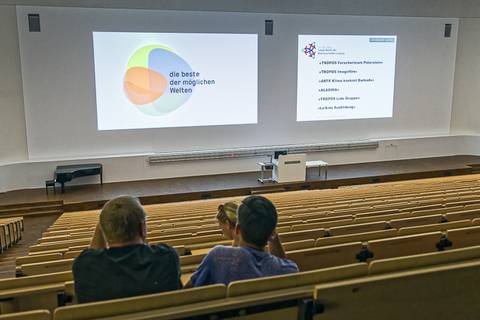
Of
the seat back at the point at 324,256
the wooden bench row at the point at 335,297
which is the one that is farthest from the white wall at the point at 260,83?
the wooden bench row at the point at 335,297

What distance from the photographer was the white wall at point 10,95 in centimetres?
897

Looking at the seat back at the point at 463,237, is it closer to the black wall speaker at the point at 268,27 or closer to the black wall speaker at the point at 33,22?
the black wall speaker at the point at 268,27

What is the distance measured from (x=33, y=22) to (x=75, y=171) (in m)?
3.07

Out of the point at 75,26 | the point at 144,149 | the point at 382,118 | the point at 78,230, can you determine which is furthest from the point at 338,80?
the point at 78,230

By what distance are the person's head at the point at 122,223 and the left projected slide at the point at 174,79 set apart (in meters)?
8.11

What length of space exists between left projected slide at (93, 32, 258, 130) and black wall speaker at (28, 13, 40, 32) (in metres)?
1.09

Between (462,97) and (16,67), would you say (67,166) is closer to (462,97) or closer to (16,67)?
(16,67)

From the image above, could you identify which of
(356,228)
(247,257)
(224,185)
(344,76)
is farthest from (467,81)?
(247,257)

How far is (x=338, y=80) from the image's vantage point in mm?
11250

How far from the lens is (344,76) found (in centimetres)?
1128

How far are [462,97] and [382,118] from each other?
2566 millimetres

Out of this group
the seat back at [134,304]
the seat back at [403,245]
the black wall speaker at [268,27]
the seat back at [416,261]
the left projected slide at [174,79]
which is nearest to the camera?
the seat back at [134,304]

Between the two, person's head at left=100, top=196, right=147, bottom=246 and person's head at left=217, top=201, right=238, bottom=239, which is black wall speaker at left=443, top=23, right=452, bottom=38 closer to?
person's head at left=217, top=201, right=238, bottom=239

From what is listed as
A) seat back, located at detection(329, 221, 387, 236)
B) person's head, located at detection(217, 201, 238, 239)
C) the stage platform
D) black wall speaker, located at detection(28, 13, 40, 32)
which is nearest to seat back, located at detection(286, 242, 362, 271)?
person's head, located at detection(217, 201, 238, 239)
